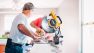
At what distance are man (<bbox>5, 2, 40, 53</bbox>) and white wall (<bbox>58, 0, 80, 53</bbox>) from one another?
17.1 inches

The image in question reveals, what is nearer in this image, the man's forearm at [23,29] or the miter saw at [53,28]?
the man's forearm at [23,29]

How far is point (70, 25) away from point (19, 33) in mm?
675

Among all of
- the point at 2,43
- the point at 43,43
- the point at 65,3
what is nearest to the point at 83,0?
the point at 65,3

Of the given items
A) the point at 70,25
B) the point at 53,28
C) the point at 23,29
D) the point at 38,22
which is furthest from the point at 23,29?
the point at 70,25

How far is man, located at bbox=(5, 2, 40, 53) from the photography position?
6.75 feet

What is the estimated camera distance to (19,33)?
2059mm

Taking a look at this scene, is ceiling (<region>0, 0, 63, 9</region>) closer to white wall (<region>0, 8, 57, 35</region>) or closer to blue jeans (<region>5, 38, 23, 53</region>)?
white wall (<region>0, 8, 57, 35</region>)

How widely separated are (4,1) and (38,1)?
0.44 m

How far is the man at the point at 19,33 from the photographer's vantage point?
206 centimetres

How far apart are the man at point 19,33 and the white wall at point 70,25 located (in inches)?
17.1
